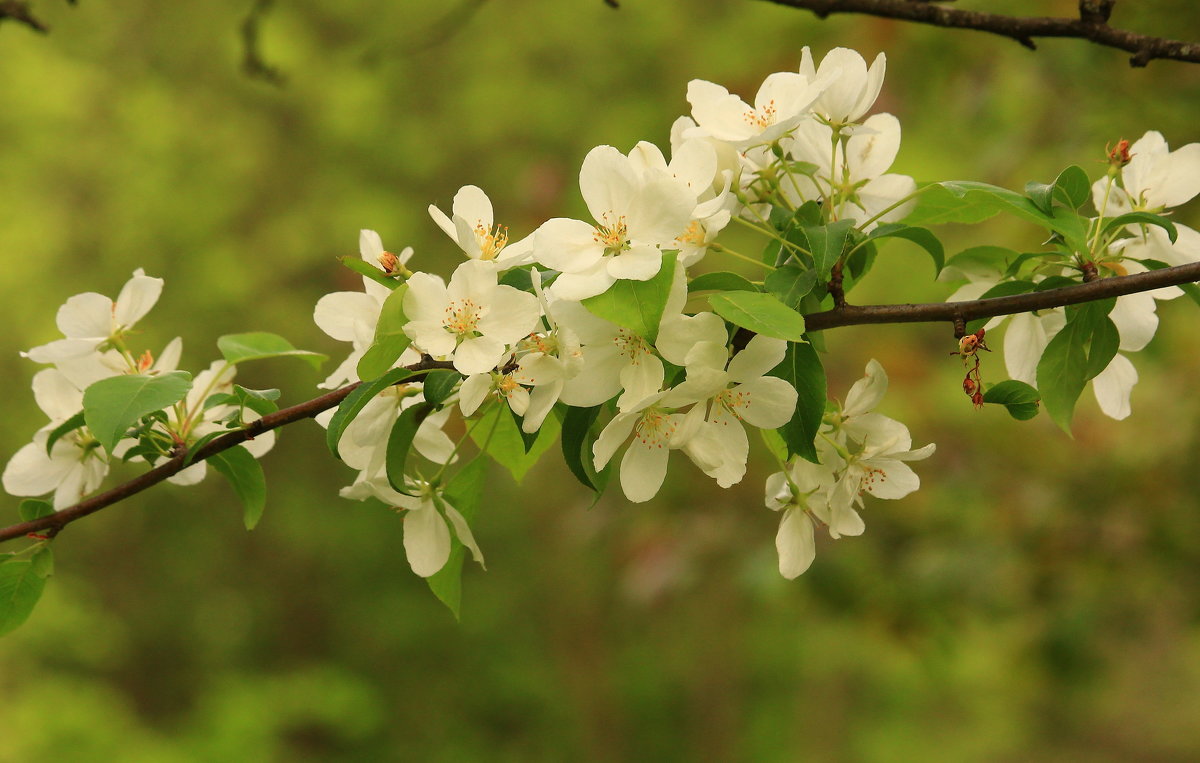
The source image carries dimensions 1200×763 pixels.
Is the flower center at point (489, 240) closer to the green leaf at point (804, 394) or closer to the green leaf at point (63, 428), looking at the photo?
the green leaf at point (804, 394)

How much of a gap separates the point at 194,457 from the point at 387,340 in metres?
0.21

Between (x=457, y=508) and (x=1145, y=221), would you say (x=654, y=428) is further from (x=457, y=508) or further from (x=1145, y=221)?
(x=1145, y=221)

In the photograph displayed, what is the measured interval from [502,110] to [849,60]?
5217 mm

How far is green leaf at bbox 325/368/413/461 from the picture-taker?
2.24 ft

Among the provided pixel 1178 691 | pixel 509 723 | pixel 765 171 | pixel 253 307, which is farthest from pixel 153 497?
pixel 1178 691

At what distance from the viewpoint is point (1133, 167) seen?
0.82 m

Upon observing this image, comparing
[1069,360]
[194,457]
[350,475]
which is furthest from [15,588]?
[350,475]

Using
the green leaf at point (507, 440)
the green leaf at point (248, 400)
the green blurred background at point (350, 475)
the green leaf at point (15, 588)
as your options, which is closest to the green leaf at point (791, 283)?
the green leaf at point (507, 440)

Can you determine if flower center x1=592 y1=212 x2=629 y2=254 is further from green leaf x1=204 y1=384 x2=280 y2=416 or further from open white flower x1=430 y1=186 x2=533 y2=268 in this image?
green leaf x1=204 y1=384 x2=280 y2=416

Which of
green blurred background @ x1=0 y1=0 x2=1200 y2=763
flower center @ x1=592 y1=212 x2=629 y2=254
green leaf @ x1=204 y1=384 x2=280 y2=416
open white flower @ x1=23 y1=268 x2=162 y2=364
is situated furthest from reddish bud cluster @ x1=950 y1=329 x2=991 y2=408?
green blurred background @ x1=0 y1=0 x2=1200 y2=763

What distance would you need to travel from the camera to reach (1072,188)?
0.73m

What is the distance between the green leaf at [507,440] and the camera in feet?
2.71

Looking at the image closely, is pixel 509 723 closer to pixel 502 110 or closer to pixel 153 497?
pixel 153 497

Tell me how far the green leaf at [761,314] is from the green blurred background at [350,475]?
131 inches
